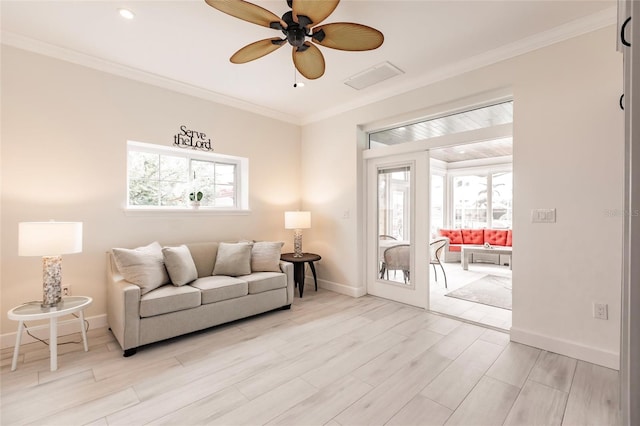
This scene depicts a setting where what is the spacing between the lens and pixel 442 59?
306cm

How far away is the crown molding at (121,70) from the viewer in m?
2.68

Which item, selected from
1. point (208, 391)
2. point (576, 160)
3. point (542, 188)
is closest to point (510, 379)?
point (542, 188)

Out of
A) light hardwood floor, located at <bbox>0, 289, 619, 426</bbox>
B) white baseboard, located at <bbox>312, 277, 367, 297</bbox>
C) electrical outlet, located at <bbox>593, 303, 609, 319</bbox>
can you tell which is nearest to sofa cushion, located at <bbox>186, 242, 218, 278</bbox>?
light hardwood floor, located at <bbox>0, 289, 619, 426</bbox>

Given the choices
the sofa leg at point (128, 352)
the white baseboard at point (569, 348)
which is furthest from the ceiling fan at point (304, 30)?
the white baseboard at point (569, 348)

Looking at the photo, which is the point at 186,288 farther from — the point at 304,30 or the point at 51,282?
the point at 304,30

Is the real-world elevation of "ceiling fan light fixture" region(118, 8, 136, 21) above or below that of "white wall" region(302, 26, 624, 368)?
above

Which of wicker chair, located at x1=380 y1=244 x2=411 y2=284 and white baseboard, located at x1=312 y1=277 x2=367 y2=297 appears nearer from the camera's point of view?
wicker chair, located at x1=380 y1=244 x2=411 y2=284

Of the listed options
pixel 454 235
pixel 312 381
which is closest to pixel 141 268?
pixel 312 381

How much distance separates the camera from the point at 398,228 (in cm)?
399

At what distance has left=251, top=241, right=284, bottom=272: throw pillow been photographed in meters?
3.61

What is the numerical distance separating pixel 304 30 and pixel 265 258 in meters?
2.50

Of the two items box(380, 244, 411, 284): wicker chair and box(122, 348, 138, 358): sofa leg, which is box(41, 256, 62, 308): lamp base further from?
box(380, 244, 411, 284): wicker chair

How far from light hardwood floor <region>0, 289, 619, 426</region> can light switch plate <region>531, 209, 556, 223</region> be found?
3.79 ft

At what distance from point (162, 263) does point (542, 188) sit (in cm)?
373
